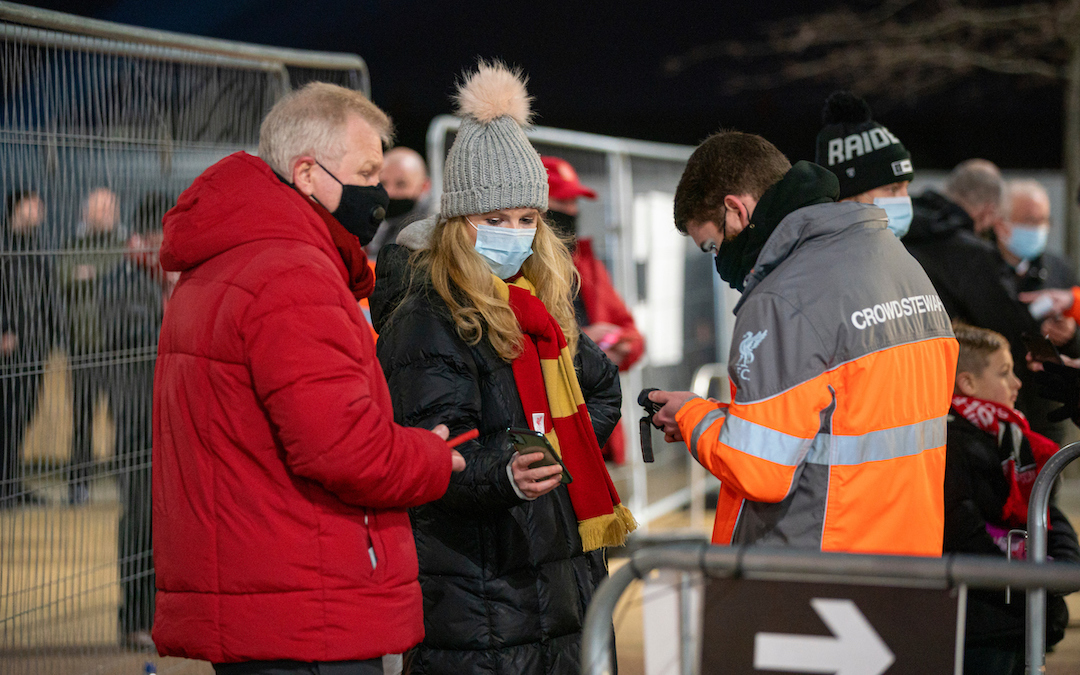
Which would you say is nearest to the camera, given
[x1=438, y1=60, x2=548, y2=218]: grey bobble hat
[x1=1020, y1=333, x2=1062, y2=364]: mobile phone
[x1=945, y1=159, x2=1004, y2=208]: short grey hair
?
[x1=438, y1=60, x2=548, y2=218]: grey bobble hat

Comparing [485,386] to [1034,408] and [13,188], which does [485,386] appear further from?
[1034,408]

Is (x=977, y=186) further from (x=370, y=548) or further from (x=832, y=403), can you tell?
(x=370, y=548)

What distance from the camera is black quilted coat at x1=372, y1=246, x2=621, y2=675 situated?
2684 mm

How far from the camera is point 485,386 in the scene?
281 cm

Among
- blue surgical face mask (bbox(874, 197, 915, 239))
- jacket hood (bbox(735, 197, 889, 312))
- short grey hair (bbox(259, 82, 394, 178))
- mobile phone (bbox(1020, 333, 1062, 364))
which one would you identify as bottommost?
mobile phone (bbox(1020, 333, 1062, 364))

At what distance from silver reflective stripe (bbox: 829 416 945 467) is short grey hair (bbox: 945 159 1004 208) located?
3.56 meters

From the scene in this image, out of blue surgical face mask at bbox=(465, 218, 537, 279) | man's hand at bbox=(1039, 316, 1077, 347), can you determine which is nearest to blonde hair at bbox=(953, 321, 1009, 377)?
man's hand at bbox=(1039, 316, 1077, 347)

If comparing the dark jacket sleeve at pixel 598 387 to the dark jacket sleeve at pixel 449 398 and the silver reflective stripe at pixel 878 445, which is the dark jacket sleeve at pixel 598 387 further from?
the silver reflective stripe at pixel 878 445

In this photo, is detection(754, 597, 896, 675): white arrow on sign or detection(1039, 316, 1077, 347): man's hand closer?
detection(754, 597, 896, 675): white arrow on sign

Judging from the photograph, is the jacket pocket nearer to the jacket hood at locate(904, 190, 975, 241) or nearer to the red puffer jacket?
the red puffer jacket

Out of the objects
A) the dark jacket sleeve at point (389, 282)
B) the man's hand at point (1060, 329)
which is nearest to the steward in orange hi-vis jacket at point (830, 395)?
the dark jacket sleeve at point (389, 282)

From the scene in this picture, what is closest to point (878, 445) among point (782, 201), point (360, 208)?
point (782, 201)

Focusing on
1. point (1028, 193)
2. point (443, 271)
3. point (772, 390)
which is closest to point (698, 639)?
point (772, 390)

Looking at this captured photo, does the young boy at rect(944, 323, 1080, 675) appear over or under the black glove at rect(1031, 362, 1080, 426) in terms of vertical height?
under
